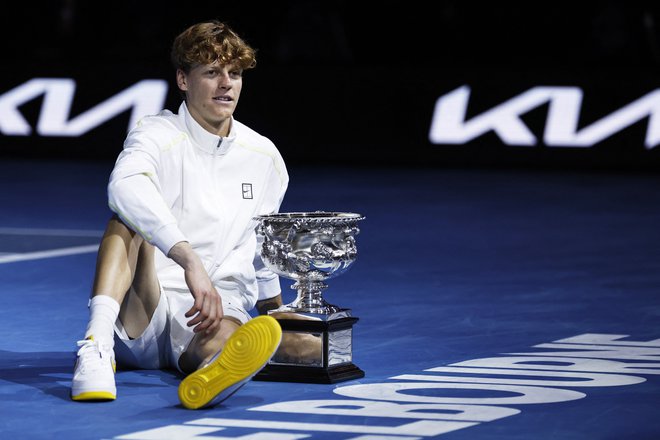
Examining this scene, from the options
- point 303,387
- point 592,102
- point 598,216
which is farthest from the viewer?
point 592,102

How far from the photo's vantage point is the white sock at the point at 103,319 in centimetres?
554

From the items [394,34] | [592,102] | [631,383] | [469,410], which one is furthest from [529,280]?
[394,34]

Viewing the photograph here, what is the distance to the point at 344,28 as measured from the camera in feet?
67.3

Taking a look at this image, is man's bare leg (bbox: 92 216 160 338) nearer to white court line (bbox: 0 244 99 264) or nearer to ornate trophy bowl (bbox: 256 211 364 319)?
ornate trophy bowl (bbox: 256 211 364 319)

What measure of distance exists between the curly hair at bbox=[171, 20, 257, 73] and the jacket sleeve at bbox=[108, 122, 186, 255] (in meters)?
0.39

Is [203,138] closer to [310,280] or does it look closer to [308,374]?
[310,280]

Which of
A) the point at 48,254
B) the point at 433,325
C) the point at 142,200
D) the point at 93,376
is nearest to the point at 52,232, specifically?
the point at 48,254

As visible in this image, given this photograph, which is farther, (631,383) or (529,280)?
(529,280)

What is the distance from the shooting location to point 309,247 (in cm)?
575

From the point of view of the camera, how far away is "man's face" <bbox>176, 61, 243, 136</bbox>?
230 inches

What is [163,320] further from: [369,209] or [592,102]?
[592,102]

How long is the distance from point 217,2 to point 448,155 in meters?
5.49

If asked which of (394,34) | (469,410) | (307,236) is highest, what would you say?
(394,34)

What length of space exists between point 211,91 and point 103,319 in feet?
3.14
